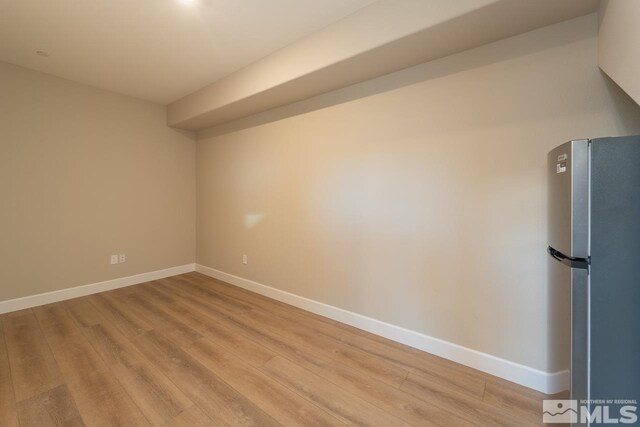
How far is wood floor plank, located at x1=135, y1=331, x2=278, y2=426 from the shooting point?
153cm

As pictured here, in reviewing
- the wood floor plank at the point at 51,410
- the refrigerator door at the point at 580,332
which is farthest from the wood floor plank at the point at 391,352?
the wood floor plank at the point at 51,410

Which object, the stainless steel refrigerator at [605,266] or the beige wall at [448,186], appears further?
the beige wall at [448,186]

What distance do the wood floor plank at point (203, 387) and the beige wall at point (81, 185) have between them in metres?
1.90

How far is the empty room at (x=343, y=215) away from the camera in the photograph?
1.43m

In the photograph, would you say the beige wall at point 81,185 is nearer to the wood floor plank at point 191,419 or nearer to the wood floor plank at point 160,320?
the wood floor plank at point 160,320

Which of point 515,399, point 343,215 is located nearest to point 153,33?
point 343,215

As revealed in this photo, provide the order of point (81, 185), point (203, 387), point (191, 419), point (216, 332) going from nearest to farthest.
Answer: point (191, 419), point (203, 387), point (216, 332), point (81, 185)

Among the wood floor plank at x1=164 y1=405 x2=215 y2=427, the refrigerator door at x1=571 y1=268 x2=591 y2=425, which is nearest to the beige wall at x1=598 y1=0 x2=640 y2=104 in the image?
the refrigerator door at x1=571 y1=268 x2=591 y2=425

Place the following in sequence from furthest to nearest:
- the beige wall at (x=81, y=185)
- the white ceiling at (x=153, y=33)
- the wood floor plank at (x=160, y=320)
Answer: the beige wall at (x=81, y=185), the wood floor plank at (x=160, y=320), the white ceiling at (x=153, y=33)

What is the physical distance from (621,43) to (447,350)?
2.11 meters

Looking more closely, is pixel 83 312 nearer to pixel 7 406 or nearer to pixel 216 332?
pixel 7 406

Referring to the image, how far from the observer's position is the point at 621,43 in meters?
1.22

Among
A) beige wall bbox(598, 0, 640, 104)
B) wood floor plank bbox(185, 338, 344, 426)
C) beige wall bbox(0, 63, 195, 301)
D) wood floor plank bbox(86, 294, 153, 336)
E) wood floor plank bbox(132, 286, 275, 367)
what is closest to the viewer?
beige wall bbox(598, 0, 640, 104)

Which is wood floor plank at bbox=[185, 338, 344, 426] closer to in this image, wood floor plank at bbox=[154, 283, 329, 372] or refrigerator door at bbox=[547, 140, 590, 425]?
wood floor plank at bbox=[154, 283, 329, 372]
